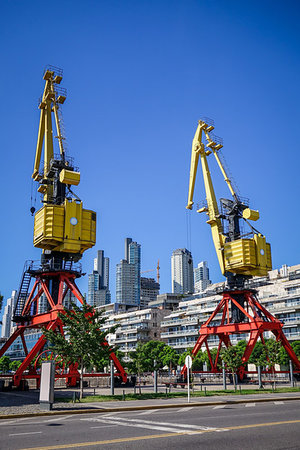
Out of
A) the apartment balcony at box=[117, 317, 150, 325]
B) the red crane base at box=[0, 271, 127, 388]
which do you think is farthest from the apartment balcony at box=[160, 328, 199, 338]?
the red crane base at box=[0, 271, 127, 388]

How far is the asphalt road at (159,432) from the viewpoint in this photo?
39.0ft

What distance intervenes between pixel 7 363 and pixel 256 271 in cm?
8136

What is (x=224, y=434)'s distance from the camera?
44.4 feet

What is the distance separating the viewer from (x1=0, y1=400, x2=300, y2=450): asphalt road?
11891 millimetres

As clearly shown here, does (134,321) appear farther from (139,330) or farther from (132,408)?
(132,408)

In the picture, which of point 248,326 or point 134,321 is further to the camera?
point 134,321

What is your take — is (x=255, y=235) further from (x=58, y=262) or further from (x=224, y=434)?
(x=224, y=434)

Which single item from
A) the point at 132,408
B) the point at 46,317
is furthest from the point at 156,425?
the point at 46,317

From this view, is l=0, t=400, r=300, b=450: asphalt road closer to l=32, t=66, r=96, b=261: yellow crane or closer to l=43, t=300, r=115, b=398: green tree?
l=43, t=300, r=115, b=398: green tree

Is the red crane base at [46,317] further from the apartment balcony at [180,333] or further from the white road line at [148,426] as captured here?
the apartment balcony at [180,333]

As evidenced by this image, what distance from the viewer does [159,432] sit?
14219 millimetres

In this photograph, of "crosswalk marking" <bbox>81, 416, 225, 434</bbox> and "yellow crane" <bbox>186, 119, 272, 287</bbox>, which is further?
"yellow crane" <bbox>186, 119, 272, 287</bbox>

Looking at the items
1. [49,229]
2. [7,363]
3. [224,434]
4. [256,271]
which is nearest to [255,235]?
[256,271]

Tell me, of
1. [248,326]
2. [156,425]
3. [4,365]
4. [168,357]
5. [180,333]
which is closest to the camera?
[156,425]
